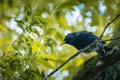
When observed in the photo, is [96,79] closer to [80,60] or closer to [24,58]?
[24,58]

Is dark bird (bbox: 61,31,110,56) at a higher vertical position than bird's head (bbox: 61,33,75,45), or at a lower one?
lower

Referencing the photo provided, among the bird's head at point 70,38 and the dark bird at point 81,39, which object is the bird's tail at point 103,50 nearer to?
the dark bird at point 81,39

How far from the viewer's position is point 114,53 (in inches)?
134

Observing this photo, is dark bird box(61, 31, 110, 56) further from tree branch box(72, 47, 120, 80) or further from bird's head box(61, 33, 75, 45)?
tree branch box(72, 47, 120, 80)

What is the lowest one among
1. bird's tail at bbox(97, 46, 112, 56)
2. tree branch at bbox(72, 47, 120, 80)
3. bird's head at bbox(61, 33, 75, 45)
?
tree branch at bbox(72, 47, 120, 80)

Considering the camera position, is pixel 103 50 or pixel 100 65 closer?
pixel 100 65

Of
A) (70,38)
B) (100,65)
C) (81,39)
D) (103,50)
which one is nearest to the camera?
(100,65)

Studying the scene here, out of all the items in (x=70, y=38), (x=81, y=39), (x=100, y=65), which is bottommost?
(x=100, y=65)

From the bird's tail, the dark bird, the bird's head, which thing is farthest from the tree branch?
the bird's head

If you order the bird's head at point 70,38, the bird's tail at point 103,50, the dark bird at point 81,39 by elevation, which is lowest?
the bird's tail at point 103,50

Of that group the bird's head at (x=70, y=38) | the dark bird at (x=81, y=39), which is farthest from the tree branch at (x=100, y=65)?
the bird's head at (x=70, y=38)

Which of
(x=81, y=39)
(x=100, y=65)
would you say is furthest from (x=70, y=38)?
(x=100, y=65)

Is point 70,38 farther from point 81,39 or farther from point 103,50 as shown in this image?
point 103,50

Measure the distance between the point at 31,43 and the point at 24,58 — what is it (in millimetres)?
152
